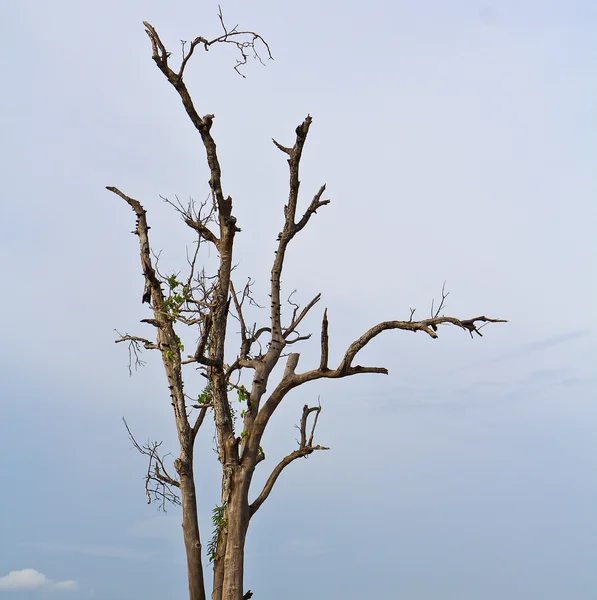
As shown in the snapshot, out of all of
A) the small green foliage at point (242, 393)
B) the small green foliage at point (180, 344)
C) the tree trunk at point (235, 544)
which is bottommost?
the tree trunk at point (235, 544)

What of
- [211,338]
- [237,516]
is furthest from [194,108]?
[237,516]

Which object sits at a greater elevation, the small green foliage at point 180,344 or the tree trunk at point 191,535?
the small green foliage at point 180,344

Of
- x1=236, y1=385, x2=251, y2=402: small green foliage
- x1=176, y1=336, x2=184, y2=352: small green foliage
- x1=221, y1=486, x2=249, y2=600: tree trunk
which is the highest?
x1=176, y1=336, x2=184, y2=352: small green foliage

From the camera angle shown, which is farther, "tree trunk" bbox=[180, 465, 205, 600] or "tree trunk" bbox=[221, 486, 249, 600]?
"tree trunk" bbox=[180, 465, 205, 600]

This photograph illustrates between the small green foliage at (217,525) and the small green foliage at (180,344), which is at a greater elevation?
the small green foliage at (180,344)

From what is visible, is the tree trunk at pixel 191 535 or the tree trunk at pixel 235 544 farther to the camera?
the tree trunk at pixel 191 535

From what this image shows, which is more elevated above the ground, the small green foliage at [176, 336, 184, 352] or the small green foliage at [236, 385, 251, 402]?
the small green foliage at [176, 336, 184, 352]

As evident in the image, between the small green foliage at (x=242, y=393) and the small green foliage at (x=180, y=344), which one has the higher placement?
the small green foliage at (x=180, y=344)

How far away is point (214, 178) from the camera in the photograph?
1123cm

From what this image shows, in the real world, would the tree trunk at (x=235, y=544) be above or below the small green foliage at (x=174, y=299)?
below

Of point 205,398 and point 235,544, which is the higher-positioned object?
point 205,398

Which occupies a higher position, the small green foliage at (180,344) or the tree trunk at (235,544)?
the small green foliage at (180,344)

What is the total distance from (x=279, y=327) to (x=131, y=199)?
3101 millimetres

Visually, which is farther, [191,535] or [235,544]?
[191,535]
